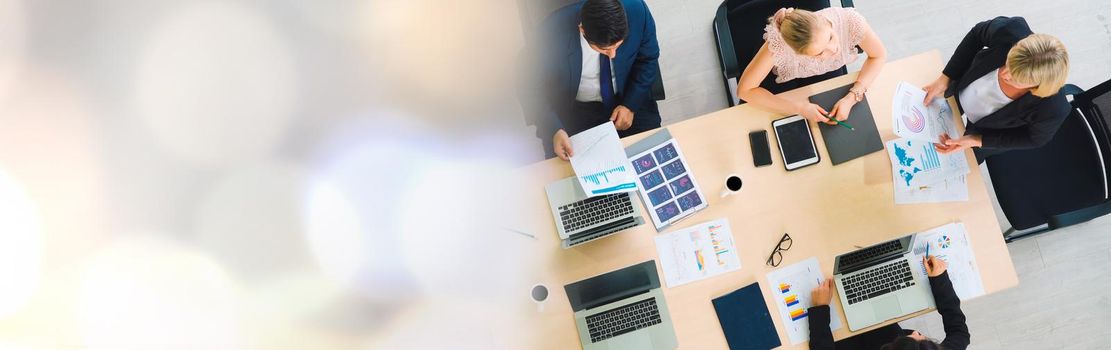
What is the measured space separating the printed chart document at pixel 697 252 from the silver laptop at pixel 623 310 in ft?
0.20

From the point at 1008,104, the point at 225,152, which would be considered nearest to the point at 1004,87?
the point at 1008,104

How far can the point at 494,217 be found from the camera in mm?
2068

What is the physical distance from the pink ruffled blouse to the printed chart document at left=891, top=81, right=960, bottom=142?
0.73ft

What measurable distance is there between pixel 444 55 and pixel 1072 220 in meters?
2.69

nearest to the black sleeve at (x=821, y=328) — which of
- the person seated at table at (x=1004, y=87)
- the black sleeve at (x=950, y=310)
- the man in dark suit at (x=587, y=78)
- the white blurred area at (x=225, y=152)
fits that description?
the black sleeve at (x=950, y=310)

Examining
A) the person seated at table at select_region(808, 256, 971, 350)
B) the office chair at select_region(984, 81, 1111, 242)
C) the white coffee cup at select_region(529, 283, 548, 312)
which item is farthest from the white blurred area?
the office chair at select_region(984, 81, 1111, 242)

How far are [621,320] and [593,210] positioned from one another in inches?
14.6

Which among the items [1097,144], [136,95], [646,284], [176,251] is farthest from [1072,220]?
[136,95]

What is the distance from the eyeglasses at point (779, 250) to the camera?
2029 mm

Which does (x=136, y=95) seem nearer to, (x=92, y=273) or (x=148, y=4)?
(x=148, y=4)

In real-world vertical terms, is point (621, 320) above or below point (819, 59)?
below

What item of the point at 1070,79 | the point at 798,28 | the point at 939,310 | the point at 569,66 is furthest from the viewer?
the point at 1070,79

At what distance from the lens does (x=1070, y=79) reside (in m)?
2.94

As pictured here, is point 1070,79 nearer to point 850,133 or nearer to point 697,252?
point 850,133
